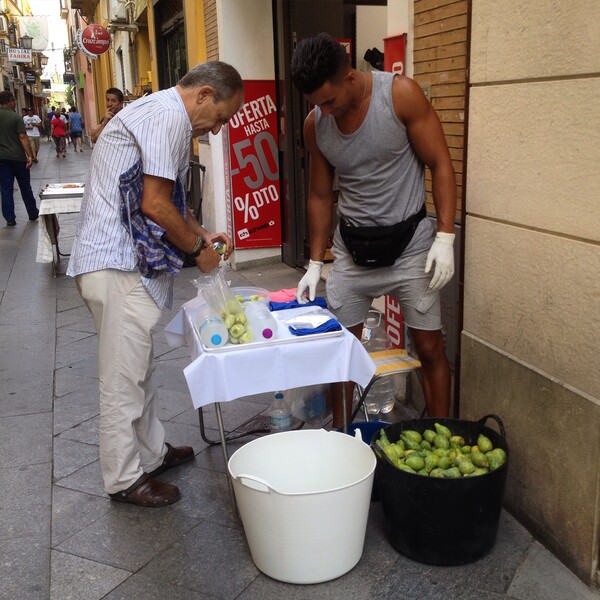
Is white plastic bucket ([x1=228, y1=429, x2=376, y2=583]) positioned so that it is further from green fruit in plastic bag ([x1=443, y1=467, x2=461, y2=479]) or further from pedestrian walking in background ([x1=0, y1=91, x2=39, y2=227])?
pedestrian walking in background ([x1=0, y1=91, x2=39, y2=227])

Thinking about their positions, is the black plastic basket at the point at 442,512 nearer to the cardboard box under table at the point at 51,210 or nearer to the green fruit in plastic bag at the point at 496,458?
the green fruit in plastic bag at the point at 496,458

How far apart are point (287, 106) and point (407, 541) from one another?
5.20 metres

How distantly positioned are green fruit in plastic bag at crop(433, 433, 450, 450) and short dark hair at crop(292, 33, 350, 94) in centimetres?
146

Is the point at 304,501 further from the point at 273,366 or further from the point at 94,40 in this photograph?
the point at 94,40

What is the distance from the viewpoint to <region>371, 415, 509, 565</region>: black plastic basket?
8.32 feet

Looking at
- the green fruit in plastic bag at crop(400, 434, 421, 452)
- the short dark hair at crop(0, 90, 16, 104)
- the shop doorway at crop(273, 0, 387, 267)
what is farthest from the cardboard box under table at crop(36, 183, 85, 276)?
the green fruit in plastic bag at crop(400, 434, 421, 452)

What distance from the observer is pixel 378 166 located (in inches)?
119

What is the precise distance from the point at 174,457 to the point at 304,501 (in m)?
1.33

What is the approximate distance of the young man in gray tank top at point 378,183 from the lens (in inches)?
113

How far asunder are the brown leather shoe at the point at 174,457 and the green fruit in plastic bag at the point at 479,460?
153 centimetres

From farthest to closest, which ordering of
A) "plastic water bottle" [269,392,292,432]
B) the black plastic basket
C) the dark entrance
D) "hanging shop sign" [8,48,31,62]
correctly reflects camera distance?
"hanging shop sign" [8,48,31,62] → the dark entrance → "plastic water bottle" [269,392,292,432] → the black plastic basket

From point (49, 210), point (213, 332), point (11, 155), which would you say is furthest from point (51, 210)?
point (213, 332)

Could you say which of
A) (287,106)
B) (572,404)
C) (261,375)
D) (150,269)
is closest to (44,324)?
(287,106)

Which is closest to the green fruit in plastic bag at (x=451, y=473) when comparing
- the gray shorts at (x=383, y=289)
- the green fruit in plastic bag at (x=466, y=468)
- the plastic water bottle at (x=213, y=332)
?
the green fruit in plastic bag at (x=466, y=468)
